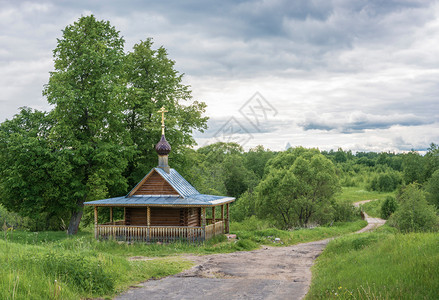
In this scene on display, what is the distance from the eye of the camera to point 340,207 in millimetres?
42688

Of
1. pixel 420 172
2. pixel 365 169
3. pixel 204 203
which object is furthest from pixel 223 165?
pixel 365 169

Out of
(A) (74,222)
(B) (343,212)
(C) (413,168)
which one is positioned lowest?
(B) (343,212)

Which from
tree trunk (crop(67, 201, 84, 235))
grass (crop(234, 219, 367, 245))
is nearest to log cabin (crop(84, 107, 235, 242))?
grass (crop(234, 219, 367, 245))

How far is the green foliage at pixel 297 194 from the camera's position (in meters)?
37.7

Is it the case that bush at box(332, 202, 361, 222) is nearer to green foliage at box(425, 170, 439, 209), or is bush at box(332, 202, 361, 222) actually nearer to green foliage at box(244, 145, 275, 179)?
green foliage at box(425, 170, 439, 209)

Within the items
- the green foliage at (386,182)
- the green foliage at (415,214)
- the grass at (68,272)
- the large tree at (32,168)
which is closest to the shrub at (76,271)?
the grass at (68,272)

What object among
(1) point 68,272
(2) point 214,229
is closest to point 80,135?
(2) point 214,229

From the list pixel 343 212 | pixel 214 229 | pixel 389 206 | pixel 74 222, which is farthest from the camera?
pixel 389 206

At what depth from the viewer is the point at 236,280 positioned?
1249 centimetres

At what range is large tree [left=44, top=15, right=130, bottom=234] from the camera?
25594 millimetres

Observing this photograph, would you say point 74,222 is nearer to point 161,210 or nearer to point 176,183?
point 161,210

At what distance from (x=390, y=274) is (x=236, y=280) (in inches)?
193

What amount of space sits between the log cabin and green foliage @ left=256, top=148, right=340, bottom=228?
14630 millimetres

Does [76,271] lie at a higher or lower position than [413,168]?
lower
